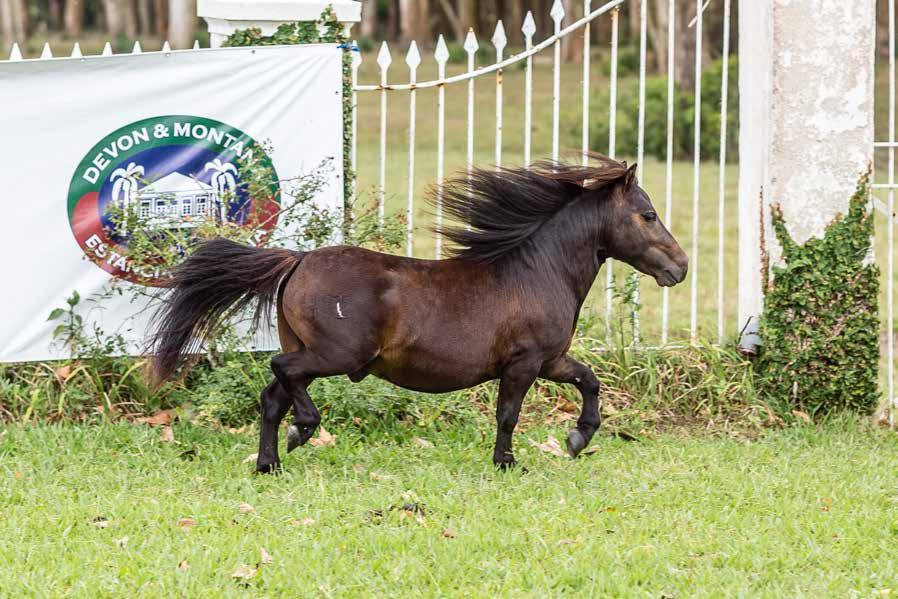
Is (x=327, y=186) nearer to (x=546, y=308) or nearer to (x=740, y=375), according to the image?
(x=546, y=308)

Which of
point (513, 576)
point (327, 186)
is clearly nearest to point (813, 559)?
point (513, 576)

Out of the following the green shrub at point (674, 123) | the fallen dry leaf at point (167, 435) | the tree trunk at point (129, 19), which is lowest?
the fallen dry leaf at point (167, 435)

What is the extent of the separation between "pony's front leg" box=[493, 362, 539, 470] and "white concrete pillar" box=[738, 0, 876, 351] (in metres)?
2.08

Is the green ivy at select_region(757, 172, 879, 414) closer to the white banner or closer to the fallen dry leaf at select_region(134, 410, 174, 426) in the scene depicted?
the white banner

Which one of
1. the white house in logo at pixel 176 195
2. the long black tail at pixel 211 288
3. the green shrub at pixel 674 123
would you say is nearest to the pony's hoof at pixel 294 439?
the long black tail at pixel 211 288

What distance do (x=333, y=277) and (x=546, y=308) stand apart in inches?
39.4

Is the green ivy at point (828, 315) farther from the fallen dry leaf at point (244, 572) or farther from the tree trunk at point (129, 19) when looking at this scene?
the tree trunk at point (129, 19)

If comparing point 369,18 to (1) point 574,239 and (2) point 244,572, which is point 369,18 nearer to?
(1) point 574,239

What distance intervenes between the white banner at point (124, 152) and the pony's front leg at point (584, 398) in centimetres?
175

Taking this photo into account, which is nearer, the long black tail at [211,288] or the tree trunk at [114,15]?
the long black tail at [211,288]

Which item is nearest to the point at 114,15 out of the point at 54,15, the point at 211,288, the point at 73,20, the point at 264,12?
the point at 73,20

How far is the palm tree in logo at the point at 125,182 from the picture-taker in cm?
688

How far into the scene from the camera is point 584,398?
20.0ft

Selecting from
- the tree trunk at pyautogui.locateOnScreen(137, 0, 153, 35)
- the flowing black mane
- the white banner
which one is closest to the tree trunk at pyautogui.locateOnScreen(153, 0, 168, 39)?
the tree trunk at pyautogui.locateOnScreen(137, 0, 153, 35)
